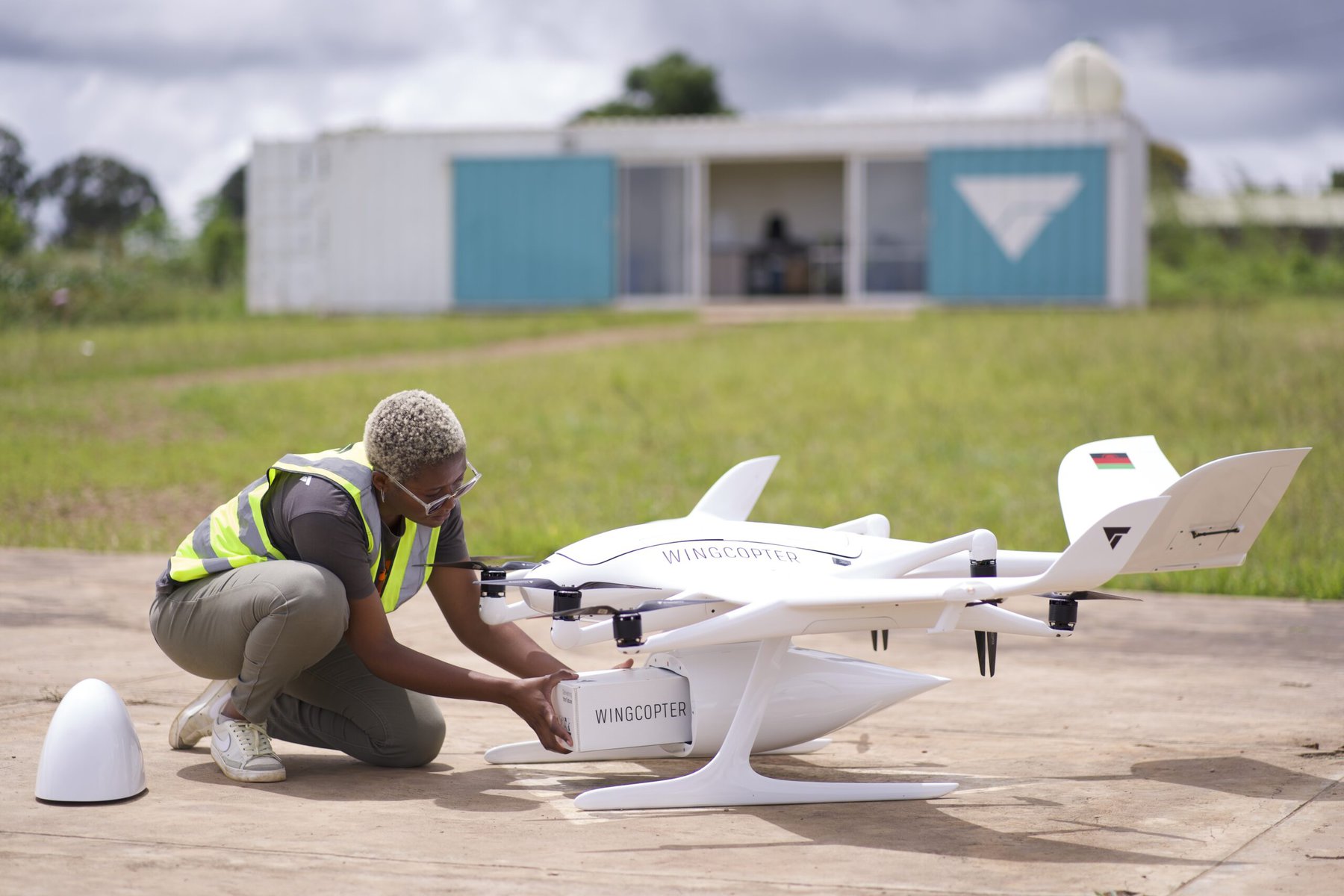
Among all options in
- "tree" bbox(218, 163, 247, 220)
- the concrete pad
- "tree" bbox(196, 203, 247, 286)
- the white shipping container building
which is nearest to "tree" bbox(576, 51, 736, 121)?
"tree" bbox(218, 163, 247, 220)

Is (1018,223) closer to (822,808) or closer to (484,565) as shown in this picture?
(484,565)

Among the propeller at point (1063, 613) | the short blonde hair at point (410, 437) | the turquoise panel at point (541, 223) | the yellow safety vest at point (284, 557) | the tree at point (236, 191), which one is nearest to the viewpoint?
the propeller at point (1063, 613)

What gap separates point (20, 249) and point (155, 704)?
25867 mm

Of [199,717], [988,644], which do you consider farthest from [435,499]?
[988,644]

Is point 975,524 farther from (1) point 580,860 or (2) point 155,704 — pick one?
(1) point 580,860

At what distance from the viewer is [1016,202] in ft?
85.5

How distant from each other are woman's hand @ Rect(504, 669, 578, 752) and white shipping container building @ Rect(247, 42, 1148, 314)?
23.5 metres

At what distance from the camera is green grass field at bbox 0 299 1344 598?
32.7ft

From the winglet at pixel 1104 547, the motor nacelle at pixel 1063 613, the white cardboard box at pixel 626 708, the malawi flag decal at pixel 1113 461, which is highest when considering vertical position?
the malawi flag decal at pixel 1113 461

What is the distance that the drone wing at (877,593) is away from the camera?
3525mm

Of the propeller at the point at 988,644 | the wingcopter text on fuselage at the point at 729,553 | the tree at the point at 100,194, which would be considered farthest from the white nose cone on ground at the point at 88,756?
the tree at the point at 100,194

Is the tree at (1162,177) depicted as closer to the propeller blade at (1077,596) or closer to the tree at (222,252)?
the tree at (222,252)

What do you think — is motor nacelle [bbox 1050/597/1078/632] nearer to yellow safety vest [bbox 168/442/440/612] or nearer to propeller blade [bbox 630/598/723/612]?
propeller blade [bbox 630/598/723/612]

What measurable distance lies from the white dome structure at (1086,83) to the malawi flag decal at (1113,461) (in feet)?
86.4
